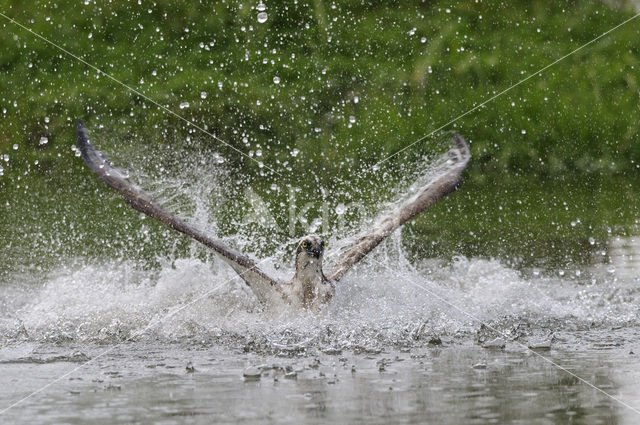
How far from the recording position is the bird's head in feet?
37.8

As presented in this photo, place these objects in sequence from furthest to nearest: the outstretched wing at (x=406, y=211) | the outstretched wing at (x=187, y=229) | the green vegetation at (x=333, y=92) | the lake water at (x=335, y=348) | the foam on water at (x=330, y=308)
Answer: the green vegetation at (x=333, y=92) → the outstretched wing at (x=406, y=211) → the outstretched wing at (x=187, y=229) → the foam on water at (x=330, y=308) → the lake water at (x=335, y=348)

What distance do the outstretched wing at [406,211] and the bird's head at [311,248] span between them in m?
0.60

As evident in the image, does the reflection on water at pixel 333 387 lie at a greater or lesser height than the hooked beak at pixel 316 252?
lesser

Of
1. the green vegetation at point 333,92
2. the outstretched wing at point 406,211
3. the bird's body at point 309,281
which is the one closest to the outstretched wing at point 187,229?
the bird's body at point 309,281

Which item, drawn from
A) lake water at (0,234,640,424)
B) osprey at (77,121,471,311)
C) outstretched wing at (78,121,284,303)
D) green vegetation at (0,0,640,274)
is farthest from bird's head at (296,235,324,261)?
green vegetation at (0,0,640,274)

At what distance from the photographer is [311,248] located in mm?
11508

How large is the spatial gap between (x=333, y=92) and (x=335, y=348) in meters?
15.0

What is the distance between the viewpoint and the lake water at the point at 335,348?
7.56 m

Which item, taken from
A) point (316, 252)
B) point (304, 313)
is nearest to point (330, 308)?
point (304, 313)

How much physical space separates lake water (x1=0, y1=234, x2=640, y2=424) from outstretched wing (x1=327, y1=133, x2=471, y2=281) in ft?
0.72

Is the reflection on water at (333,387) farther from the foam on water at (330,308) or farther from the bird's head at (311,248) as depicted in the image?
the bird's head at (311,248)

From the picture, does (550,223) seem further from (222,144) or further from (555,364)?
(555,364)

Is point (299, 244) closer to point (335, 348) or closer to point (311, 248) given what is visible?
point (311, 248)

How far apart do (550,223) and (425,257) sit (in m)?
3.70
